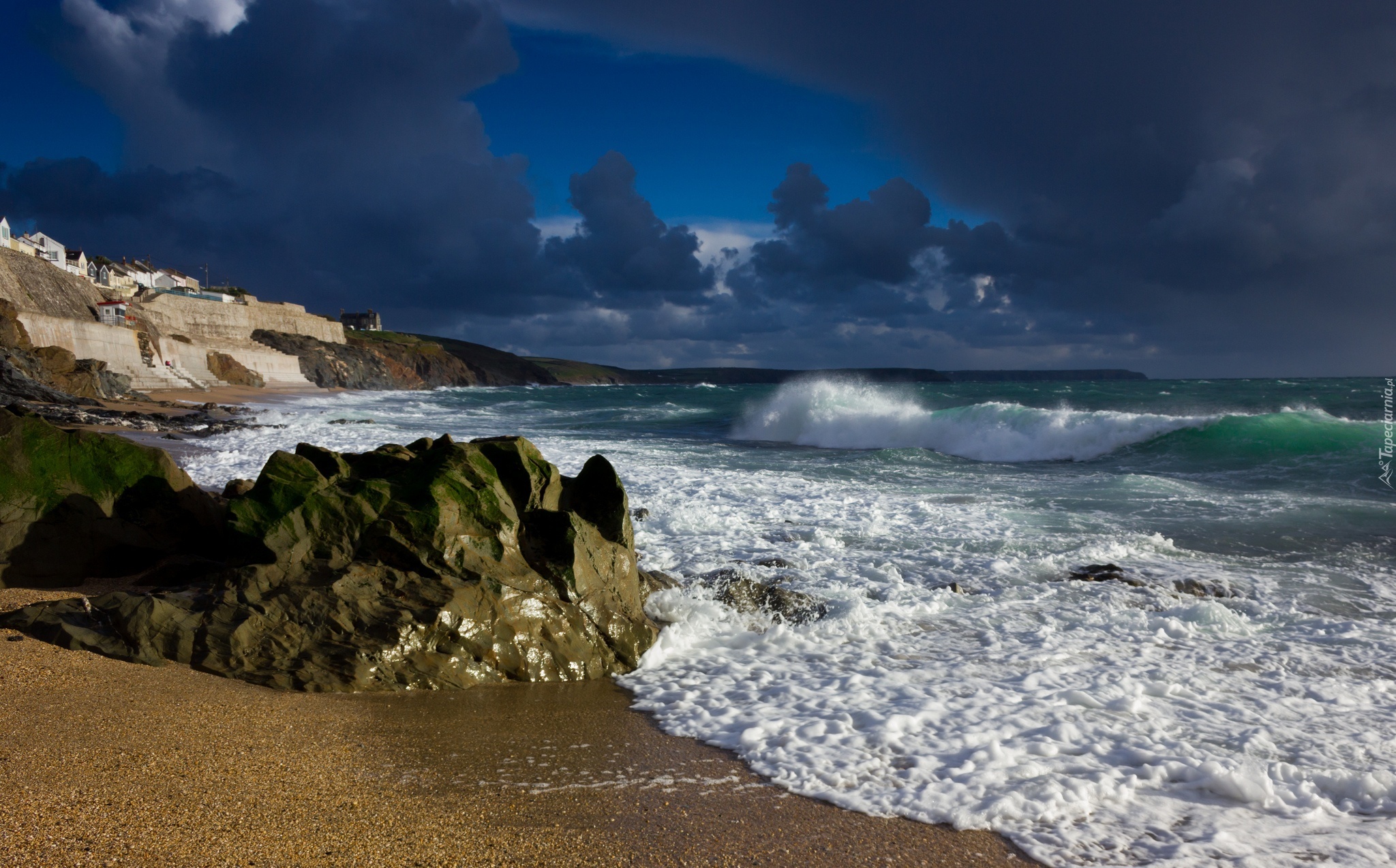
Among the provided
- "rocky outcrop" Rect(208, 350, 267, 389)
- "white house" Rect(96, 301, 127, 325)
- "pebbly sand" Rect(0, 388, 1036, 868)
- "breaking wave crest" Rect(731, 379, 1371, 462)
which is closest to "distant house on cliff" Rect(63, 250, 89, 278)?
"rocky outcrop" Rect(208, 350, 267, 389)

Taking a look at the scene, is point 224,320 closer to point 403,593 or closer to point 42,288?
point 42,288

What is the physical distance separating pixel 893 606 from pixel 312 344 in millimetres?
74765

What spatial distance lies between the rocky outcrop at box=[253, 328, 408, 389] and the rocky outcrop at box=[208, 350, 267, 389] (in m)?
14.6

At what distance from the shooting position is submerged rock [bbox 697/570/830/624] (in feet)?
19.0

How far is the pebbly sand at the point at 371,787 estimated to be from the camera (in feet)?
8.78

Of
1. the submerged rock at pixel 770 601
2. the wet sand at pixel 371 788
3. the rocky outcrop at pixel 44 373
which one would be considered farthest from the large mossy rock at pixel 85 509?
the rocky outcrop at pixel 44 373

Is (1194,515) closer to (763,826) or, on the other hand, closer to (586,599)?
(586,599)

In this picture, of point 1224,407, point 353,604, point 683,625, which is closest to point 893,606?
point 683,625

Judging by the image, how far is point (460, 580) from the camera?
474 cm

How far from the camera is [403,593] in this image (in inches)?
182

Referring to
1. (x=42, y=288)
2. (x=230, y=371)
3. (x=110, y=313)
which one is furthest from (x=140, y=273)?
(x=42, y=288)

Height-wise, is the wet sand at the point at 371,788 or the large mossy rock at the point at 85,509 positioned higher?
the large mossy rock at the point at 85,509

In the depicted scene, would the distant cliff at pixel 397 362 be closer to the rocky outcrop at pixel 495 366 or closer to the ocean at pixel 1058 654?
the rocky outcrop at pixel 495 366

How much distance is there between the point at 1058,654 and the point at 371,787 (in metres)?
4.15
